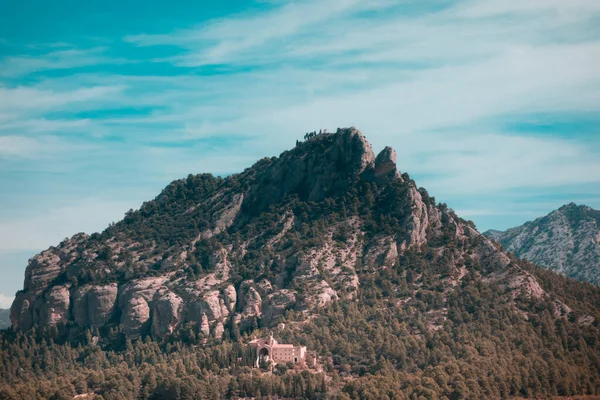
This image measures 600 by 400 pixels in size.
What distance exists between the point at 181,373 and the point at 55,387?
1075 inches

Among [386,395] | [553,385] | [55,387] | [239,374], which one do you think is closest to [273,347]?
[239,374]

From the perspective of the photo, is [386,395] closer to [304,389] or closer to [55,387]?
[304,389]

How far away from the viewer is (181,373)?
19338cm

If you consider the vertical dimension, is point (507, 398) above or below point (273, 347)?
below

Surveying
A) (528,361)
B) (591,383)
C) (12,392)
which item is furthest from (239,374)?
(591,383)

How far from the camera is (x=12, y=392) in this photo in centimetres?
18850

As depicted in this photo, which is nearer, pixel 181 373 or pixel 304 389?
pixel 304 389

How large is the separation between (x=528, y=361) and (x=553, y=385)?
9.49m

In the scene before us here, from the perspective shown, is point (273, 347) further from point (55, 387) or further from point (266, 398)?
point (55, 387)

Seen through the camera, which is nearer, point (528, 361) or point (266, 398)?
point (266, 398)

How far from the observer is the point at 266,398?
179m

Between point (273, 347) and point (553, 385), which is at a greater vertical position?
point (273, 347)

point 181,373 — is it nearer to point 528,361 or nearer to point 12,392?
point 12,392

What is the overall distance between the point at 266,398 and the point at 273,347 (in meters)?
21.2
